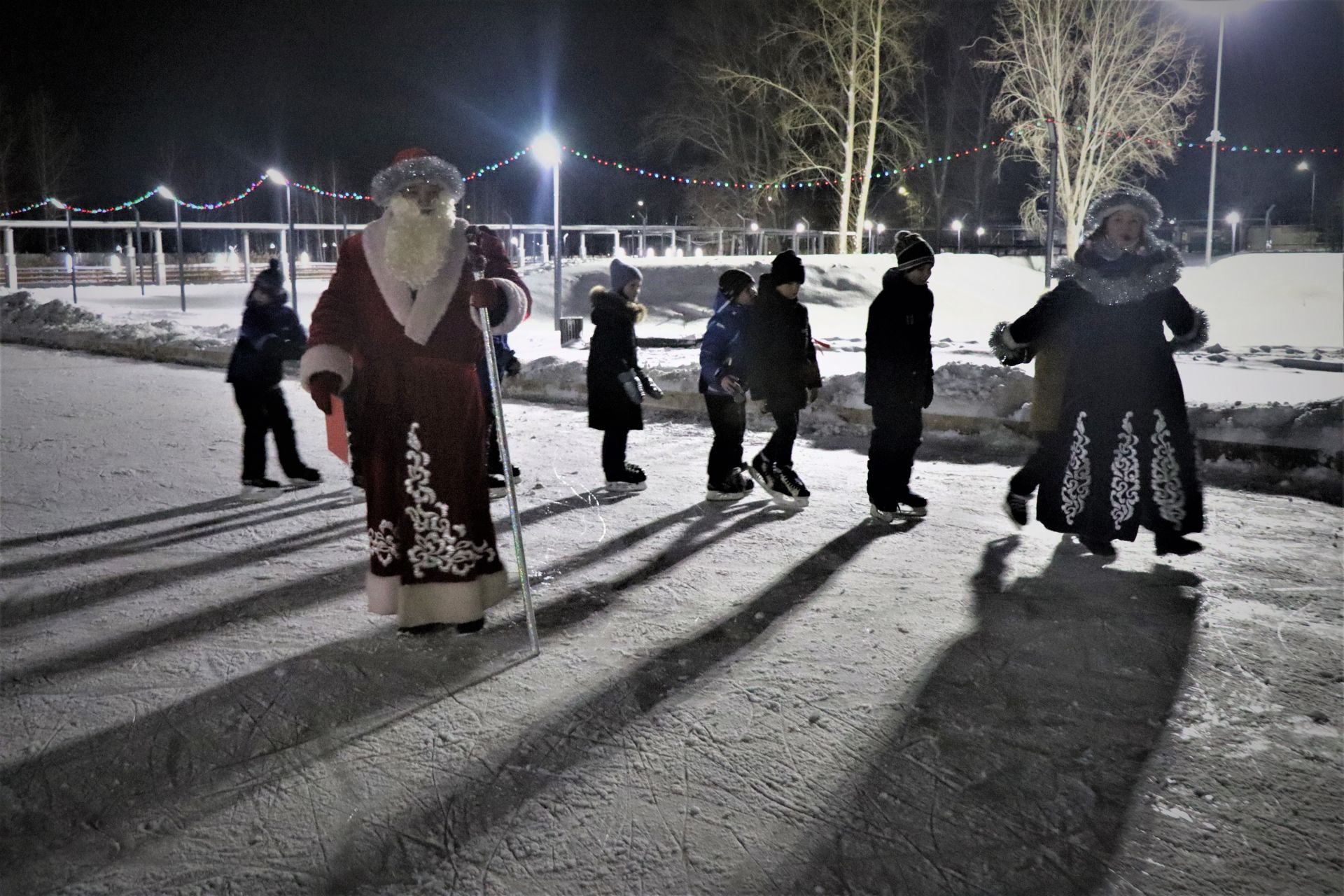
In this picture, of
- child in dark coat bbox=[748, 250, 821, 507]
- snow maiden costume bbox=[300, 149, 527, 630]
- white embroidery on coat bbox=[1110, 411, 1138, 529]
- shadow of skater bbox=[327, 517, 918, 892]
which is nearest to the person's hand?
snow maiden costume bbox=[300, 149, 527, 630]

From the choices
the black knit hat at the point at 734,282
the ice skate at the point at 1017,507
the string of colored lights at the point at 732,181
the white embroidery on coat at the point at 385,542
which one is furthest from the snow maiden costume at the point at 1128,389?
the string of colored lights at the point at 732,181

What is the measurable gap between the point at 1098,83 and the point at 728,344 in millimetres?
22355

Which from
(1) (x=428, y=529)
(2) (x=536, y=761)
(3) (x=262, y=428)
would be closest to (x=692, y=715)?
(2) (x=536, y=761)

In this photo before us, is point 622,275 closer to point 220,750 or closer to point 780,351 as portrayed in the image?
point 780,351

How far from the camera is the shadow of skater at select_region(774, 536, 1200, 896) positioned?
2480 millimetres

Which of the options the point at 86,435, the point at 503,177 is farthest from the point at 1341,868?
the point at 503,177

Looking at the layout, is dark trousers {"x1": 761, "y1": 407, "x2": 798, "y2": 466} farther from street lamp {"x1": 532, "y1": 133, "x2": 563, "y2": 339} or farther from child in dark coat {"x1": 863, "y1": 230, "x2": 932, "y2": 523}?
street lamp {"x1": 532, "y1": 133, "x2": 563, "y2": 339}

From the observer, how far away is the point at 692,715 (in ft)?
10.9

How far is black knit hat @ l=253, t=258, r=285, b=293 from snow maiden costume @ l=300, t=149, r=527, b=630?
308 cm

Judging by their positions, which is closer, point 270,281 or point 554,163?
point 270,281

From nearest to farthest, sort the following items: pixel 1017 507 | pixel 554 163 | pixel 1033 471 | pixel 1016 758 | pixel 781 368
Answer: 1. pixel 1016 758
2. pixel 1033 471
3. pixel 1017 507
4. pixel 781 368
5. pixel 554 163

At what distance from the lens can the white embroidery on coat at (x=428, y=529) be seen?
3920 mm

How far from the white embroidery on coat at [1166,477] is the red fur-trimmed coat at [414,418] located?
314cm

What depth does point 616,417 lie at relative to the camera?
6730 millimetres
